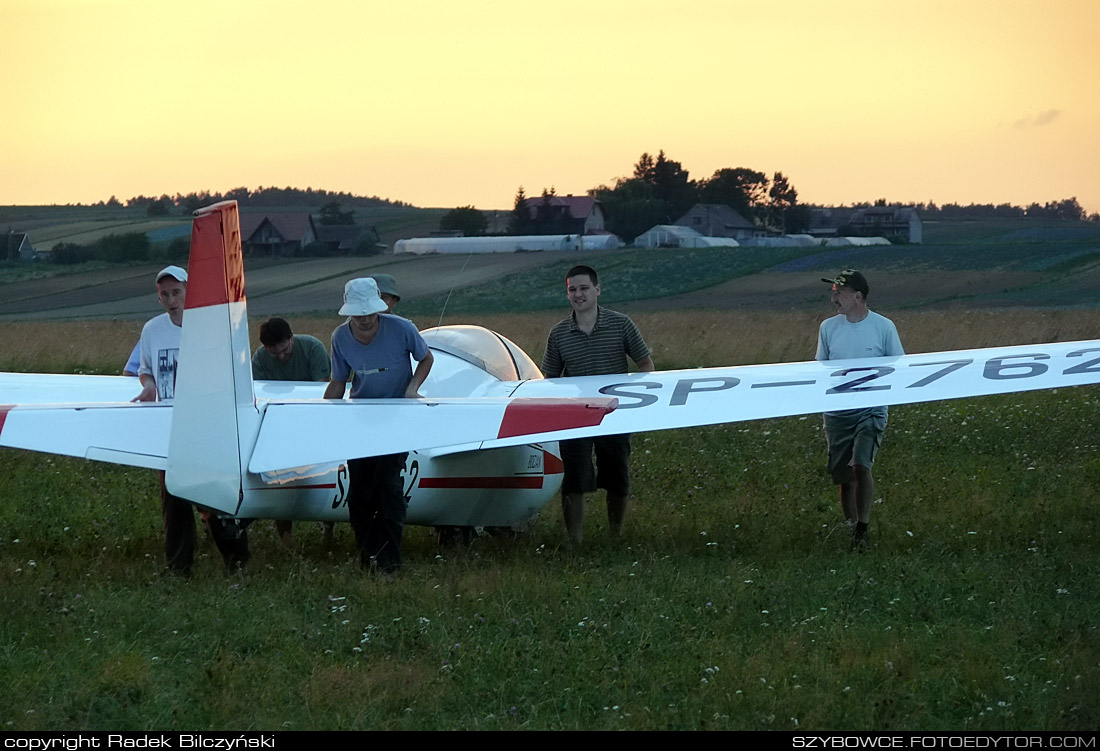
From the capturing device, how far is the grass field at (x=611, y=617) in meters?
4.58

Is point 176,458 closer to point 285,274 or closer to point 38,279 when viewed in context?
point 285,274

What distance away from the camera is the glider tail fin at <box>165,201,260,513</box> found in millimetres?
5605

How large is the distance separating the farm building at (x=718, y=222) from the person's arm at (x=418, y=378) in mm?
53481

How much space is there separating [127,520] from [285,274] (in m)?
41.9

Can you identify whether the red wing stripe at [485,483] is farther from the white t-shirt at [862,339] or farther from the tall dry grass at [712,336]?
the tall dry grass at [712,336]

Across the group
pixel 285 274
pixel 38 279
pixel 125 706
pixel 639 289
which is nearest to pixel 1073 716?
pixel 125 706

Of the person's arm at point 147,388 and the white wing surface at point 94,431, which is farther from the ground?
the person's arm at point 147,388

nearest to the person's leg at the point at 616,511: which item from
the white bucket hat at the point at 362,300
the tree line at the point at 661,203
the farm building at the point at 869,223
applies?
the white bucket hat at the point at 362,300

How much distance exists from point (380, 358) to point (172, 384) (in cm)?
118

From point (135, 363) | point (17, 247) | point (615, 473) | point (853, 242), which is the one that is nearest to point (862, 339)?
point (615, 473)

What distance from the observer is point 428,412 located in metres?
5.89

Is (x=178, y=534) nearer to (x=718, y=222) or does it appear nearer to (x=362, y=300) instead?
(x=362, y=300)

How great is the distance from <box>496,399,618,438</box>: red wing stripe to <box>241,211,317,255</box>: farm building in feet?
161

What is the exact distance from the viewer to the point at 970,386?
6.68m
